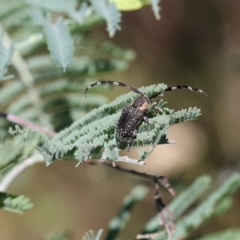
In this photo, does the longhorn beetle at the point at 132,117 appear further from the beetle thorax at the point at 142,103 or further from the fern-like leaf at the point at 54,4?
the fern-like leaf at the point at 54,4

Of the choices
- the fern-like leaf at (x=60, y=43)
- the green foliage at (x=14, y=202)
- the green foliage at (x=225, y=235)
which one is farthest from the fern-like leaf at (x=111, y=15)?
the green foliage at (x=225, y=235)

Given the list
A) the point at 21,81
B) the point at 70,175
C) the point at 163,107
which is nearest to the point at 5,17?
the point at 21,81

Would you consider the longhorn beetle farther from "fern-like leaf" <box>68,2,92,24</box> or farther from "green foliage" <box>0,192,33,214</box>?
"fern-like leaf" <box>68,2,92,24</box>

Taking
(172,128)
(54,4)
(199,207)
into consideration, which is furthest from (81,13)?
(172,128)

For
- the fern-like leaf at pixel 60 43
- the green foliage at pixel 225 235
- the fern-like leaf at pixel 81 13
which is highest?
the fern-like leaf at pixel 81 13

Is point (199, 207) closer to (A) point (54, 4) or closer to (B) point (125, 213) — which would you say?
(B) point (125, 213)
